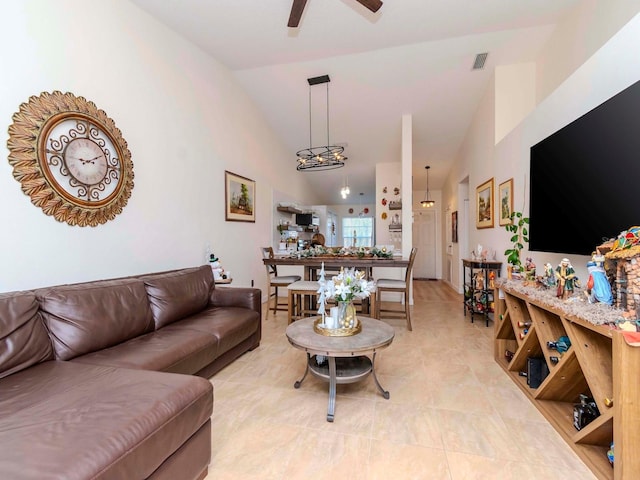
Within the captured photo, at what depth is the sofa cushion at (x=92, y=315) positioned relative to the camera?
6.18 ft

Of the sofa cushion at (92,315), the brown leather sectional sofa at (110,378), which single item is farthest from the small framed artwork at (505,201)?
the sofa cushion at (92,315)

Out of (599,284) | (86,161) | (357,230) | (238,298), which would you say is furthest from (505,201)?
(357,230)

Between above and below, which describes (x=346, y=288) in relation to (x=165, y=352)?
above

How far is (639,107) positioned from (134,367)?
321 cm

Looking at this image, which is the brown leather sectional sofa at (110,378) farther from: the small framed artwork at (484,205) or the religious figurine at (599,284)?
the small framed artwork at (484,205)

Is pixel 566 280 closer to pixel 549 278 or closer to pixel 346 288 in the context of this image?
pixel 549 278

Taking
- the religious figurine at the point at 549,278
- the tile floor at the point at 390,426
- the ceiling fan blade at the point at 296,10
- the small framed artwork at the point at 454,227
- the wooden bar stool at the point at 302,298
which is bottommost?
the tile floor at the point at 390,426

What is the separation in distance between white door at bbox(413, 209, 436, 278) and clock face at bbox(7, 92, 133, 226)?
25.3 feet

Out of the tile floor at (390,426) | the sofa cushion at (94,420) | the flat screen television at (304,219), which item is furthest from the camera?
the flat screen television at (304,219)

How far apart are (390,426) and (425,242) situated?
7550 millimetres

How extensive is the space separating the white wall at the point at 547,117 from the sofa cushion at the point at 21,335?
350cm

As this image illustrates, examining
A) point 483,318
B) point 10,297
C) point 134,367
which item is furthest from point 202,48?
point 483,318

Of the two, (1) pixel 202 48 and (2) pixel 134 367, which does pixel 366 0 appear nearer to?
(1) pixel 202 48

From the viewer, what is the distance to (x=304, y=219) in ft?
24.5
